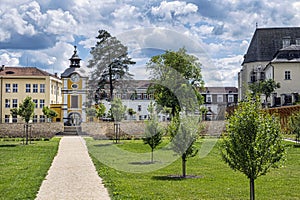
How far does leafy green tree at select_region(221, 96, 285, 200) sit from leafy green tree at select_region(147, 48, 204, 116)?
18246 mm

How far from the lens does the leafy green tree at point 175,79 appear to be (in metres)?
29.9

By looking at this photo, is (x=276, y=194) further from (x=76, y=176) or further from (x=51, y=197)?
(x=76, y=176)

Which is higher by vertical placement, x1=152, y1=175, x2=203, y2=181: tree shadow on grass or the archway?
the archway

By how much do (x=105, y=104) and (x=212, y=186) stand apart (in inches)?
1483

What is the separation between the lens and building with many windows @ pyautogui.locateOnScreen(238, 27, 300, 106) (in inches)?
2189

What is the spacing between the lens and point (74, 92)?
53.2m

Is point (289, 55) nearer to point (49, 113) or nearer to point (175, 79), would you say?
point (49, 113)

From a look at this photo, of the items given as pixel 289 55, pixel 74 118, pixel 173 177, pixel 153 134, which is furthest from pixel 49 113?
pixel 173 177

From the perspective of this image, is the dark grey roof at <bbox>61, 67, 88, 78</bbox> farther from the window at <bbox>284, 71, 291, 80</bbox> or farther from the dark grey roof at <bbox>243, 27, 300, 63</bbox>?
the dark grey roof at <bbox>243, 27, 300, 63</bbox>

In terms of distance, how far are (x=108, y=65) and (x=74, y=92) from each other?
15.3 meters

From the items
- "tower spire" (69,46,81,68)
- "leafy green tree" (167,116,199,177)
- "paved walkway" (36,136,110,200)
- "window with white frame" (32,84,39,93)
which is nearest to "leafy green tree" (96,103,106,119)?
"tower spire" (69,46,81,68)

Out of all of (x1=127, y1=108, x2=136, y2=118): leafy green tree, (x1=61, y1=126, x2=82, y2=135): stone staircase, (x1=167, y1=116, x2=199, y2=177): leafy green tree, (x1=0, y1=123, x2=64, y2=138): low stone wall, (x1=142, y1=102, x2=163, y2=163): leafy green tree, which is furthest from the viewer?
(x1=127, y1=108, x2=136, y2=118): leafy green tree

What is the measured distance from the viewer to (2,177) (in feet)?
46.6

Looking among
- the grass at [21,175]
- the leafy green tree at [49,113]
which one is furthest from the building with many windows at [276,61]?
the grass at [21,175]
